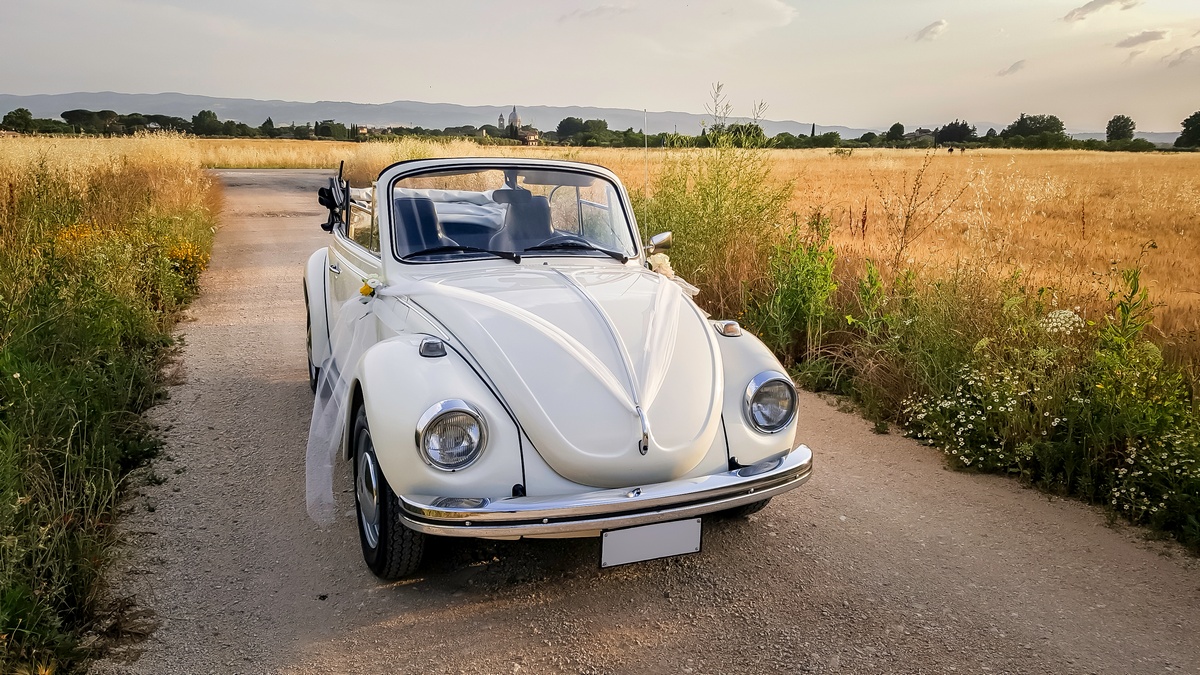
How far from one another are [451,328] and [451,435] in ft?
2.21

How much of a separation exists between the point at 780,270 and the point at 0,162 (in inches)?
451

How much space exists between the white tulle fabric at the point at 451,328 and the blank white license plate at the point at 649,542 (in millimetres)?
438

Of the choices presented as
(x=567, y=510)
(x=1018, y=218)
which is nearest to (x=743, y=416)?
(x=567, y=510)

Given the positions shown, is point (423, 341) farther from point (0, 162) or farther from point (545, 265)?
point (0, 162)

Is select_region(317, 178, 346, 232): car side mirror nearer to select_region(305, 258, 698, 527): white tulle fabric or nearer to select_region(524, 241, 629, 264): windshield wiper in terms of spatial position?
select_region(305, 258, 698, 527): white tulle fabric

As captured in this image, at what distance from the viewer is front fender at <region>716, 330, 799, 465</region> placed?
3207mm

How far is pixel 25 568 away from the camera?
2.98 meters

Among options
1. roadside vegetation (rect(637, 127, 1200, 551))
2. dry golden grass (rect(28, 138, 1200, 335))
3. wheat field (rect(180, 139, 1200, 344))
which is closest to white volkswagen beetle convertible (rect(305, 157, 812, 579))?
roadside vegetation (rect(637, 127, 1200, 551))

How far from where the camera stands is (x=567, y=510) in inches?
109

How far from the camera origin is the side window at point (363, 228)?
173 inches

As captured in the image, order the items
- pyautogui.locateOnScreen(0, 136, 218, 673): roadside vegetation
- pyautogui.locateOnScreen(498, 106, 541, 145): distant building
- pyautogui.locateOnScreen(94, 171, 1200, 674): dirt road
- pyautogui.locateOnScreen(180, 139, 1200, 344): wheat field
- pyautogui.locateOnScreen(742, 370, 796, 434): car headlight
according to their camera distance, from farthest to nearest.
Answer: pyautogui.locateOnScreen(498, 106, 541, 145): distant building → pyautogui.locateOnScreen(180, 139, 1200, 344): wheat field → pyautogui.locateOnScreen(742, 370, 796, 434): car headlight → pyautogui.locateOnScreen(0, 136, 218, 673): roadside vegetation → pyautogui.locateOnScreen(94, 171, 1200, 674): dirt road

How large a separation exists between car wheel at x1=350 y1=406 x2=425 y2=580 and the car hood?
24.9 inches

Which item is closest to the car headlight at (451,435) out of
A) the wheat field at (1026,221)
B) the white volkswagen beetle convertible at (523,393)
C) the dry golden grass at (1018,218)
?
the white volkswagen beetle convertible at (523,393)

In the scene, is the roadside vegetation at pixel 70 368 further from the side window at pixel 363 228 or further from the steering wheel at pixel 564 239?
the steering wheel at pixel 564 239
